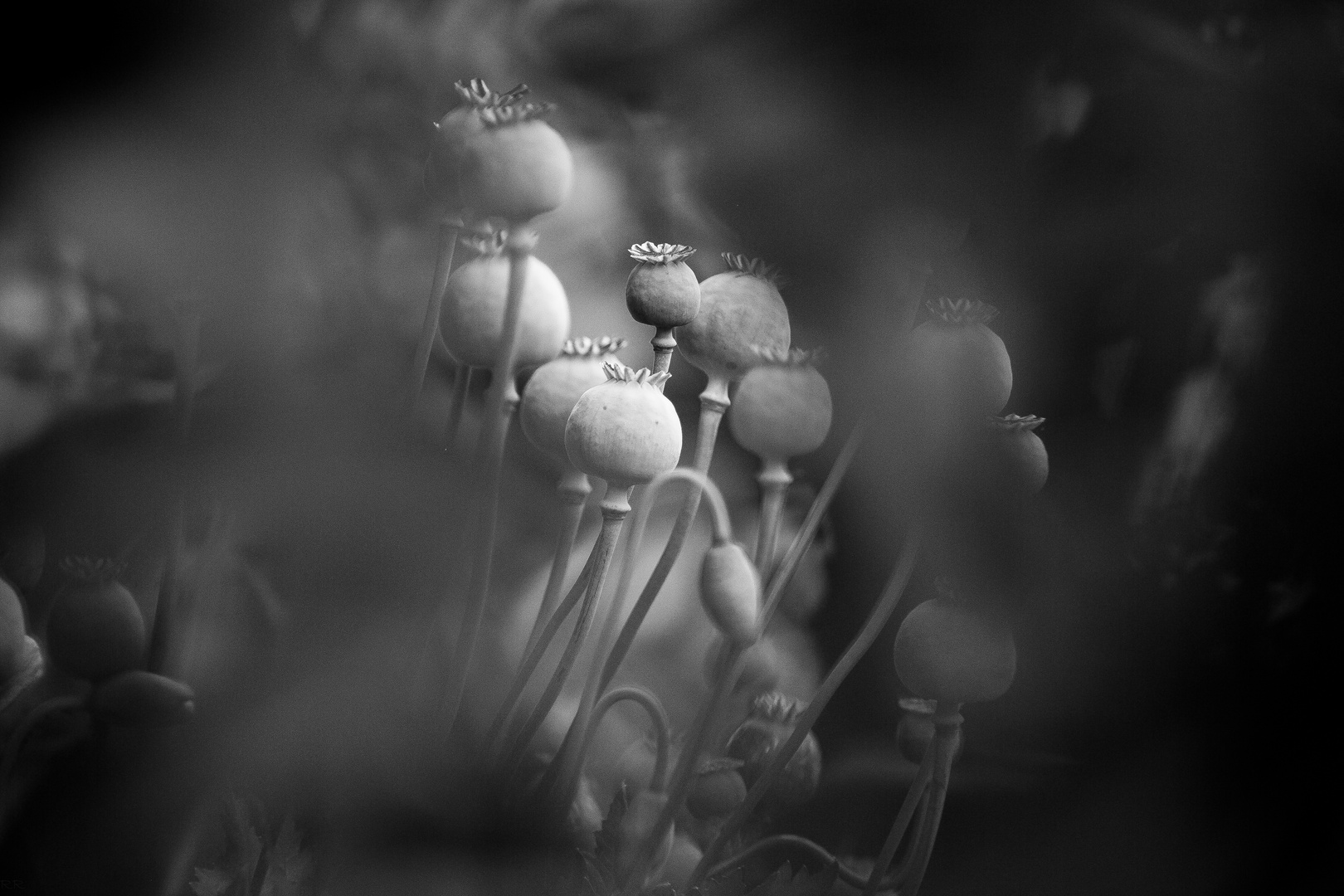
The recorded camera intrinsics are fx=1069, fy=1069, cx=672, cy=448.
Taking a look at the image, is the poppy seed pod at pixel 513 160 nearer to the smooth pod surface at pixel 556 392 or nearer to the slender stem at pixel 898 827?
the smooth pod surface at pixel 556 392

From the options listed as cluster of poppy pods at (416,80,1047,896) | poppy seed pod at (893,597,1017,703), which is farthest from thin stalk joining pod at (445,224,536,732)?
poppy seed pod at (893,597,1017,703)

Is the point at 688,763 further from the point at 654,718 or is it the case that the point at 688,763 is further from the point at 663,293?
the point at 663,293

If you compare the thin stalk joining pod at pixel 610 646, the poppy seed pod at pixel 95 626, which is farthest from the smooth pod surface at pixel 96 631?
the thin stalk joining pod at pixel 610 646

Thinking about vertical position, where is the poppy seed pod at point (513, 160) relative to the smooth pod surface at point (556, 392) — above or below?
above

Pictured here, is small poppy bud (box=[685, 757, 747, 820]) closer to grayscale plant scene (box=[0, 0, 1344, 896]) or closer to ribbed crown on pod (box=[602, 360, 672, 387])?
grayscale plant scene (box=[0, 0, 1344, 896])

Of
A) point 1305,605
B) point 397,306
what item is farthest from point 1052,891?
point 397,306
